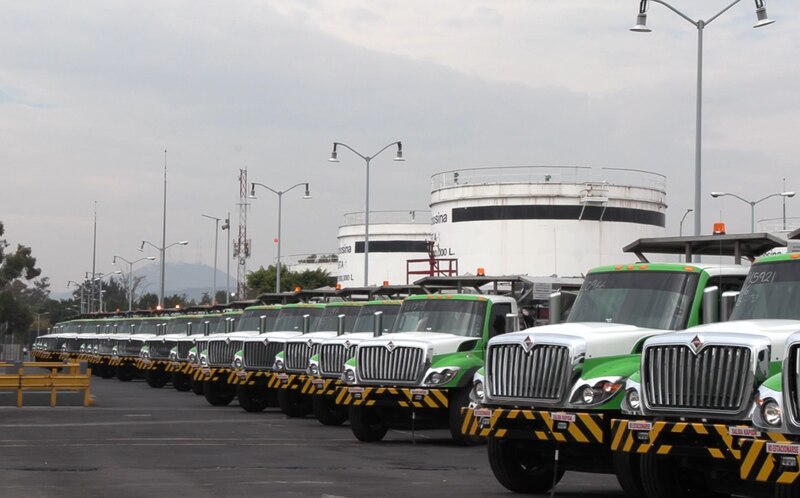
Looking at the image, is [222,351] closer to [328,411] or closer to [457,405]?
[328,411]

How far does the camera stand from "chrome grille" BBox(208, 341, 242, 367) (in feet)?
105

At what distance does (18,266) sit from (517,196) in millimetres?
42526

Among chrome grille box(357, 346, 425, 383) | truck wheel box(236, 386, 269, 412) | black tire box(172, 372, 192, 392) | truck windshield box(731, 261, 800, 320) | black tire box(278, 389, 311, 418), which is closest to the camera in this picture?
truck windshield box(731, 261, 800, 320)

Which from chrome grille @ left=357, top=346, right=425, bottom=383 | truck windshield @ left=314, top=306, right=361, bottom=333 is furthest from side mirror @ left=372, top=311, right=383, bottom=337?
truck windshield @ left=314, top=306, right=361, bottom=333

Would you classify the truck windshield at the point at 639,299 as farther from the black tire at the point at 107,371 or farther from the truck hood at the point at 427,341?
the black tire at the point at 107,371

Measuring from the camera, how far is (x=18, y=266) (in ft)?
343

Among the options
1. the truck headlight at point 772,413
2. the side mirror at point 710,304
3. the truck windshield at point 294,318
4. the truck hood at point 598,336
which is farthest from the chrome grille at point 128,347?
the truck headlight at point 772,413

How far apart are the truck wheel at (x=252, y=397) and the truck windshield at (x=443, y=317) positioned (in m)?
8.90

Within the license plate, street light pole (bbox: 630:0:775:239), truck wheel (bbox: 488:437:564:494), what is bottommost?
truck wheel (bbox: 488:437:564:494)

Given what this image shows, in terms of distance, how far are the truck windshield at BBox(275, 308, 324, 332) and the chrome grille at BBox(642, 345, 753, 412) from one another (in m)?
18.5

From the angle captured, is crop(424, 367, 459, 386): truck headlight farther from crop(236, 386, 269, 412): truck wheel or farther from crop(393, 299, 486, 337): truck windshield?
crop(236, 386, 269, 412): truck wheel

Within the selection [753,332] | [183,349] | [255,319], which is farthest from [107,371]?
[753,332]

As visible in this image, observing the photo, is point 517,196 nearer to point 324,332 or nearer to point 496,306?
point 324,332

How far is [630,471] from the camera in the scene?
43.8ft
